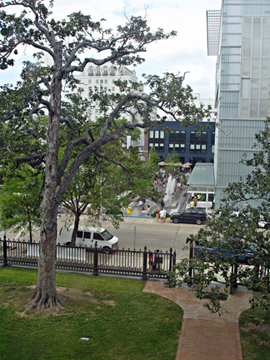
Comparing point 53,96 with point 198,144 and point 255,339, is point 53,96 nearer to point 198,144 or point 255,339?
point 255,339

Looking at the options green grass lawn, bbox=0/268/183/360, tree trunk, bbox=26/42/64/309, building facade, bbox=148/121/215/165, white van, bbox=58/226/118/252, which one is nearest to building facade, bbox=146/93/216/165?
building facade, bbox=148/121/215/165

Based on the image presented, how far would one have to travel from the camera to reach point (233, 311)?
11953mm

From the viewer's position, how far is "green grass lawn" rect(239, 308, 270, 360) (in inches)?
364

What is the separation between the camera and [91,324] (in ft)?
34.7

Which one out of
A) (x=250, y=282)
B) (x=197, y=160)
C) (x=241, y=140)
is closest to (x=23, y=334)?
(x=250, y=282)

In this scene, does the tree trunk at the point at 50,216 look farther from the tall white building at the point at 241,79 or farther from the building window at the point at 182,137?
the building window at the point at 182,137

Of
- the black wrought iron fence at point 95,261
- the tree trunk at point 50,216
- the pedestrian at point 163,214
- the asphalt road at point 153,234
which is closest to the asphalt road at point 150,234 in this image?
the asphalt road at point 153,234

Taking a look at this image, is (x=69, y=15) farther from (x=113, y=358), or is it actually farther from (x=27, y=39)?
(x=113, y=358)

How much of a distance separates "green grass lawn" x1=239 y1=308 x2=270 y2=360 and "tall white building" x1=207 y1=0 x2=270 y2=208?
23422 millimetres

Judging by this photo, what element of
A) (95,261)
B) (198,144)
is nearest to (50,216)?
(95,261)

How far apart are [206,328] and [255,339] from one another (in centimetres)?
138

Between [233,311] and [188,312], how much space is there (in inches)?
59.7

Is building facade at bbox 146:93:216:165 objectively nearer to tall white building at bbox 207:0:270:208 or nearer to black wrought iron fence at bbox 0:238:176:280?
tall white building at bbox 207:0:270:208

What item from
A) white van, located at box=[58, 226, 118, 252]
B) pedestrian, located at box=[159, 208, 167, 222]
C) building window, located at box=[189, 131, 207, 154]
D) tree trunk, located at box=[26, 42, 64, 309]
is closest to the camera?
tree trunk, located at box=[26, 42, 64, 309]
